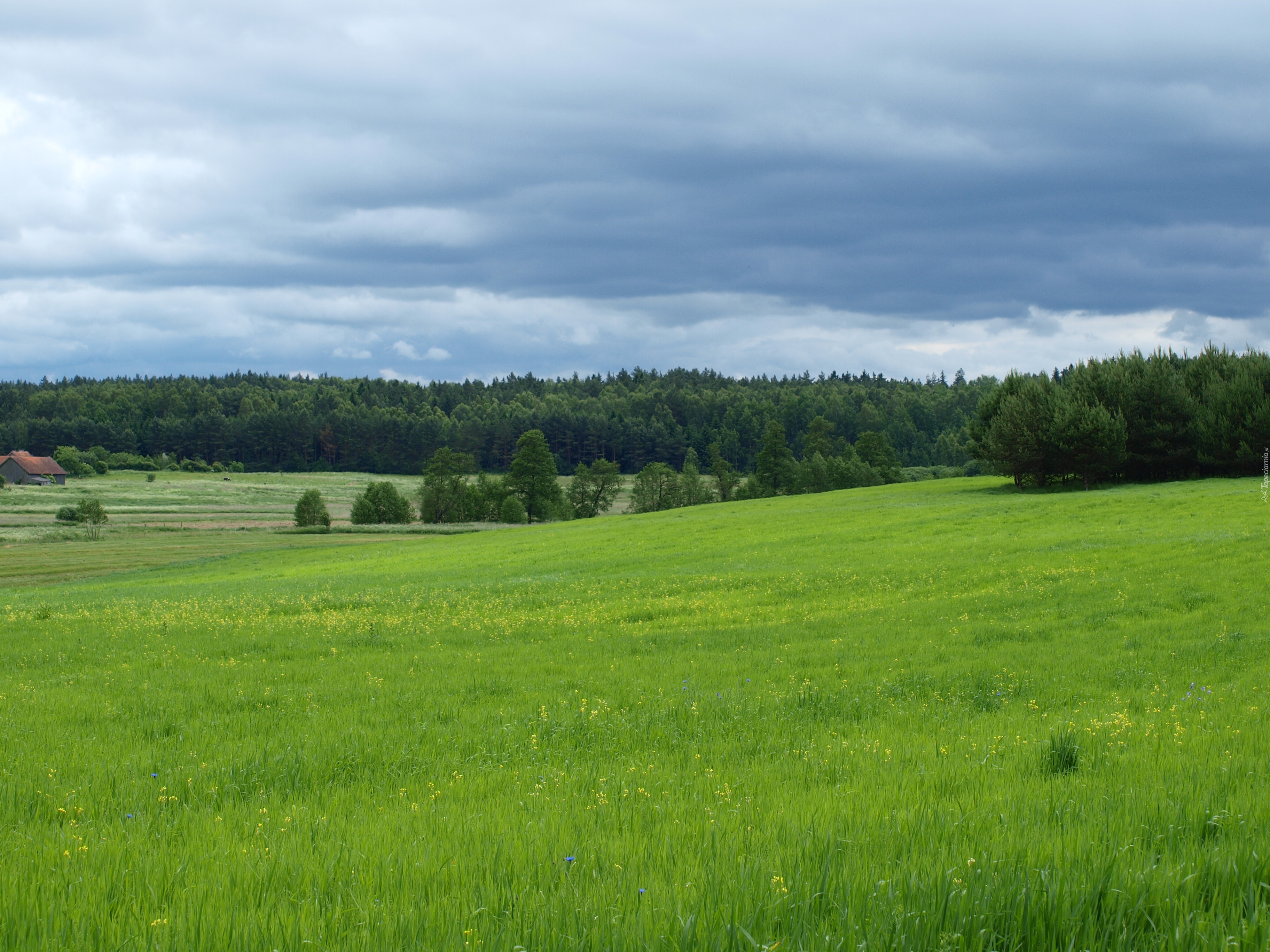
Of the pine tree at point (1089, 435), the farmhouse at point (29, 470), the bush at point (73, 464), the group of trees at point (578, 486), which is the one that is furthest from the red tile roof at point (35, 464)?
the pine tree at point (1089, 435)

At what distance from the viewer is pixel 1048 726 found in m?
8.80

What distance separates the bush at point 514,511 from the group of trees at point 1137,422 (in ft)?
219

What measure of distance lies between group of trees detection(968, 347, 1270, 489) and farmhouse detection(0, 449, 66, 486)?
169 m

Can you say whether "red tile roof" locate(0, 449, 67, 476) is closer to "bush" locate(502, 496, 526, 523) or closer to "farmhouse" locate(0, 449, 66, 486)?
"farmhouse" locate(0, 449, 66, 486)

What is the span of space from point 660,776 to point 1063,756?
3361 mm

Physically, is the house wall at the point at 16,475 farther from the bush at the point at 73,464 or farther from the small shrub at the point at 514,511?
the small shrub at the point at 514,511

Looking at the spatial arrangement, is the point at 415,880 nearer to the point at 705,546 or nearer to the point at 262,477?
the point at 705,546

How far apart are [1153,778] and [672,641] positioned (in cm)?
1149

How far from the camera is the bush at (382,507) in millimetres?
118875

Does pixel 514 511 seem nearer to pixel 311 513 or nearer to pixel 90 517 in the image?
pixel 311 513

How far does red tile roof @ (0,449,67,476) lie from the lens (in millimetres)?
165125

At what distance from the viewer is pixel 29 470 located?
16475 centimetres

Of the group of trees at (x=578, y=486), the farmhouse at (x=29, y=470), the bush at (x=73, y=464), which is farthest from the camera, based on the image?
the bush at (x=73, y=464)

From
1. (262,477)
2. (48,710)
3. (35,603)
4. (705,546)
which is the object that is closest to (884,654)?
(48,710)
